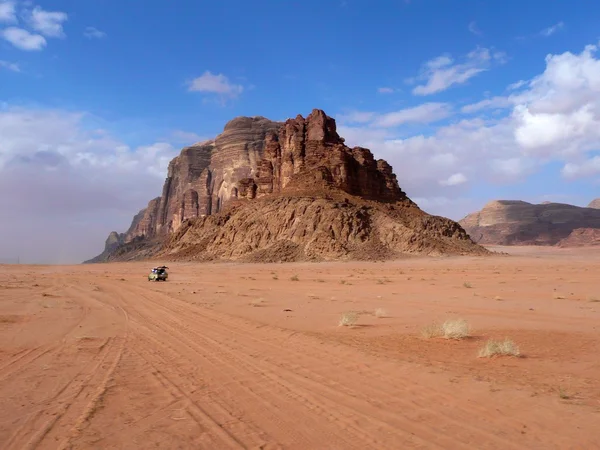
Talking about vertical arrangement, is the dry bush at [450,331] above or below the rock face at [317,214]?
below

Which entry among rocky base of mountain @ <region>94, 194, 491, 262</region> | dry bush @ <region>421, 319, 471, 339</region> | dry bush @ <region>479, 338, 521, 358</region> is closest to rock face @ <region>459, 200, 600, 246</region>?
rocky base of mountain @ <region>94, 194, 491, 262</region>

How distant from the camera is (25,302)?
2147 centimetres

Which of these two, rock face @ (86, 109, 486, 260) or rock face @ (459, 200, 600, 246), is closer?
rock face @ (86, 109, 486, 260)

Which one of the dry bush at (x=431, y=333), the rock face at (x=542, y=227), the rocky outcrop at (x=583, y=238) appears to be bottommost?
→ the dry bush at (x=431, y=333)

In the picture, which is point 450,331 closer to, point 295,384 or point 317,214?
point 295,384

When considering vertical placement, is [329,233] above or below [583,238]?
above

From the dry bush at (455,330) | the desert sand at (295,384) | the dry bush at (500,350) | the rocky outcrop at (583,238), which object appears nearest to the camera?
the desert sand at (295,384)

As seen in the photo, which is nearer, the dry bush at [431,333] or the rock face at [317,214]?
the dry bush at [431,333]

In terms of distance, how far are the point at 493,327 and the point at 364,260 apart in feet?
172

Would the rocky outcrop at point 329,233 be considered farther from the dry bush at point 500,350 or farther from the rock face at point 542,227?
the rock face at point 542,227

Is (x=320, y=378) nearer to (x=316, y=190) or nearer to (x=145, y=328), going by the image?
(x=145, y=328)

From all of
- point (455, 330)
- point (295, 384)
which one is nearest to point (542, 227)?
point (455, 330)

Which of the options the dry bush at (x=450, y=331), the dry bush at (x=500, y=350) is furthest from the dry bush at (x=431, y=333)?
the dry bush at (x=500, y=350)

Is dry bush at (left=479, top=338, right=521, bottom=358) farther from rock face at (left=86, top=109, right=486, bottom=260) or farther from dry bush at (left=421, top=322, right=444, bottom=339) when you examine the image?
rock face at (left=86, top=109, right=486, bottom=260)
